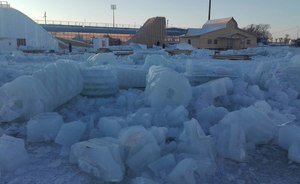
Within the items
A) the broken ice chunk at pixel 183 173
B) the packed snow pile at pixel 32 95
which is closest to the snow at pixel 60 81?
the packed snow pile at pixel 32 95

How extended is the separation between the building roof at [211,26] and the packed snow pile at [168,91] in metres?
35.9

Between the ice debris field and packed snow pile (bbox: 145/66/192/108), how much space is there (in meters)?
0.01

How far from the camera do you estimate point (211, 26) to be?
39625 millimetres

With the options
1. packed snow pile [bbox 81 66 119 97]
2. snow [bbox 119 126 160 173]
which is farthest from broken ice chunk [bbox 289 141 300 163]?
packed snow pile [bbox 81 66 119 97]

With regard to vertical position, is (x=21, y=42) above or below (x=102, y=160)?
above

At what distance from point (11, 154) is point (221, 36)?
38.4 metres

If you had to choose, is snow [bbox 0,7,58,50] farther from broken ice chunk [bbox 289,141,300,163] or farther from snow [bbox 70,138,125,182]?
broken ice chunk [bbox 289,141,300,163]

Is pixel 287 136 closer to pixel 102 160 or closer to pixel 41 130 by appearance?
pixel 102 160

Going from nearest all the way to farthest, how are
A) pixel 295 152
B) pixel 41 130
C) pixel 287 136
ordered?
pixel 295 152 < pixel 287 136 < pixel 41 130

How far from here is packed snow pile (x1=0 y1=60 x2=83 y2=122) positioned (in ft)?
10.2

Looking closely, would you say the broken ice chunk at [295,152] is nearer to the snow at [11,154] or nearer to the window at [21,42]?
the snow at [11,154]

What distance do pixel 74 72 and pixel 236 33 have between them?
123 ft

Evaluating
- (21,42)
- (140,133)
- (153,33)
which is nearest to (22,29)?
(21,42)

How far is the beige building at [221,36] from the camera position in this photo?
38250mm
